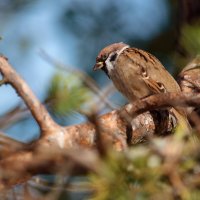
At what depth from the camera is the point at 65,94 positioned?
1.79 meters

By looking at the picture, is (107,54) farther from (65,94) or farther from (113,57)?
(65,94)

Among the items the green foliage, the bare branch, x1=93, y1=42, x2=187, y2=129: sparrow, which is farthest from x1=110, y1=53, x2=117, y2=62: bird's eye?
the green foliage

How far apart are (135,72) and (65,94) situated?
1979 mm

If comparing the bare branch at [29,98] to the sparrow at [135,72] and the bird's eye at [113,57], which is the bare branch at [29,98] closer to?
the sparrow at [135,72]

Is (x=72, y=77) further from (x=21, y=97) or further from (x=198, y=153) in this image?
(x=198, y=153)

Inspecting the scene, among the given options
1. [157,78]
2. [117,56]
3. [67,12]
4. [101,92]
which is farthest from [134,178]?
[67,12]

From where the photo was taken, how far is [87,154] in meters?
1.30

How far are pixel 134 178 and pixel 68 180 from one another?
158mm

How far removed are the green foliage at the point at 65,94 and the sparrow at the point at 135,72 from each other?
1699mm

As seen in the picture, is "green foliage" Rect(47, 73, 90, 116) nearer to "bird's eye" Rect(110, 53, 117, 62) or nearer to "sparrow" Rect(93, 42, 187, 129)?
"sparrow" Rect(93, 42, 187, 129)

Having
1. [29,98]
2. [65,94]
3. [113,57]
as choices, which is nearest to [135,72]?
[113,57]

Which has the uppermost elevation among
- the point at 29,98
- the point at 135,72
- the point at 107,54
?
the point at 29,98

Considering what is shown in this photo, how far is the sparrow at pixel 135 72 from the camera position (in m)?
3.56

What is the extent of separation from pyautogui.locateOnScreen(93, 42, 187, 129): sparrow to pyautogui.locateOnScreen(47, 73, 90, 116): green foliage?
170 centimetres
